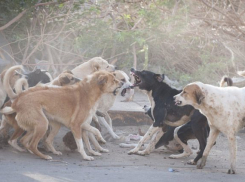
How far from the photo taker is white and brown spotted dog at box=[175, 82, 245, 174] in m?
6.28

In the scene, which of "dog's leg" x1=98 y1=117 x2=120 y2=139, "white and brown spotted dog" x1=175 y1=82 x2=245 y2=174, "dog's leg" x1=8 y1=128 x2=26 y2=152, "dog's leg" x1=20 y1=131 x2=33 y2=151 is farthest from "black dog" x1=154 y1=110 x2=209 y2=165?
"dog's leg" x1=8 y1=128 x2=26 y2=152

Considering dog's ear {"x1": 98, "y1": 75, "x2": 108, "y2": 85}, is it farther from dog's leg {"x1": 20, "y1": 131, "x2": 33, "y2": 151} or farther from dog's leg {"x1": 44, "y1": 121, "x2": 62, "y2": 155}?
dog's leg {"x1": 20, "y1": 131, "x2": 33, "y2": 151}

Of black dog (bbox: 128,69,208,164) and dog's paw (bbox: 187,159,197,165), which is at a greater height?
black dog (bbox: 128,69,208,164)

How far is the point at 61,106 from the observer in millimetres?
6887

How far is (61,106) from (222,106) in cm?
223

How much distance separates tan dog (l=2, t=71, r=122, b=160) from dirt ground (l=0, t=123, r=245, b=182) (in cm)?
31

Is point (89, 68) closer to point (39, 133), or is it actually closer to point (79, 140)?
point (79, 140)

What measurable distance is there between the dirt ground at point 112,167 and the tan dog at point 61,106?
311 millimetres

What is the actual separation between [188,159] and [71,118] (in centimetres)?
188

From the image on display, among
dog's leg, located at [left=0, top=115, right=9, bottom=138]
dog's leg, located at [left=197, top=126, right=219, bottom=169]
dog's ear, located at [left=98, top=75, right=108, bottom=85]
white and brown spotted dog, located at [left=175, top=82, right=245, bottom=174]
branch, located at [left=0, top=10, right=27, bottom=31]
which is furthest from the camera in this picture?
branch, located at [left=0, top=10, right=27, bottom=31]

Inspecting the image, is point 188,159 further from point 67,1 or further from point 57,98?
point 67,1

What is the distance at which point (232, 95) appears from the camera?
6.35 metres

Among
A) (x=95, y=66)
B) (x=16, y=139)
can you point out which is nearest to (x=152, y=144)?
(x=16, y=139)

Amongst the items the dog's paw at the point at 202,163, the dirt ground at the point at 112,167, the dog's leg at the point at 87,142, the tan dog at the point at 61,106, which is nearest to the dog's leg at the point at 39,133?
the tan dog at the point at 61,106
